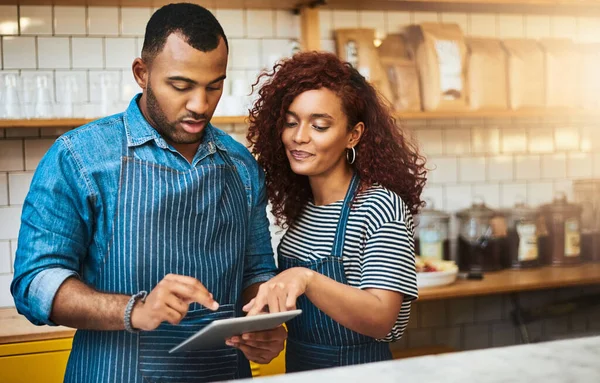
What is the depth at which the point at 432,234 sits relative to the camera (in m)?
3.62

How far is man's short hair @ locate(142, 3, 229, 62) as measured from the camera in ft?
5.46

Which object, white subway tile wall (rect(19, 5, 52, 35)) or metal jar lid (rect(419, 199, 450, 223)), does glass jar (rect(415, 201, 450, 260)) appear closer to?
metal jar lid (rect(419, 199, 450, 223))

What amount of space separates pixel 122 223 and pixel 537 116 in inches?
113

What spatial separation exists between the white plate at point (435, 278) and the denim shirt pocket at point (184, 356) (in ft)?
5.23

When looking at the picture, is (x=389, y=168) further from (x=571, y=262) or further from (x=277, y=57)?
(x=571, y=262)

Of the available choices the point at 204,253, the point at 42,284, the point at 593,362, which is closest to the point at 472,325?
the point at 204,253

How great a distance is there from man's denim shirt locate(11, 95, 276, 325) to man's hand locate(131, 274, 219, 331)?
19 centimetres

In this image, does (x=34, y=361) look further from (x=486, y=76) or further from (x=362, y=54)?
(x=486, y=76)

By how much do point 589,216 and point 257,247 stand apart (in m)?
2.61

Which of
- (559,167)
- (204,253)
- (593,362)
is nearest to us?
(593,362)

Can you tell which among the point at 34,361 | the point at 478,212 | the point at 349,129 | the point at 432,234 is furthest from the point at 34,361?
the point at 478,212

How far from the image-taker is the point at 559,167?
416 centimetres

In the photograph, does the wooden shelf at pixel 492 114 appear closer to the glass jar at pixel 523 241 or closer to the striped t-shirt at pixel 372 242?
the glass jar at pixel 523 241

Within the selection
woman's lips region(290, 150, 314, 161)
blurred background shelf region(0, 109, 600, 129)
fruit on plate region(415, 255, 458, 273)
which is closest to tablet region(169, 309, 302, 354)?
woman's lips region(290, 150, 314, 161)
